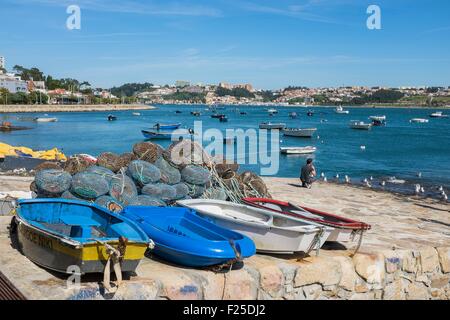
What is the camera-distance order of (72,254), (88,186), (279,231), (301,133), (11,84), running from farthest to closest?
(11,84), (301,133), (88,186), (279,231), (72,254)

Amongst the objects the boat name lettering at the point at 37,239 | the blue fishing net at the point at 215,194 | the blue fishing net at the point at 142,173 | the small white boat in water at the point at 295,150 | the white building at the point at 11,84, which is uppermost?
the white building at the point at 11,84

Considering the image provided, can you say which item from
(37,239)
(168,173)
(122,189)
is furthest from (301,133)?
(37,239)

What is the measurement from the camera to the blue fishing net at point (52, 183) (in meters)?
8.34

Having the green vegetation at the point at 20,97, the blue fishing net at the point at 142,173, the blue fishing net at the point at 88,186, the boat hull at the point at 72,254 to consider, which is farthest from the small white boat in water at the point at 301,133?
the green vegetation at the point at 20,97

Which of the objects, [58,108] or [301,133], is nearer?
[301,133]

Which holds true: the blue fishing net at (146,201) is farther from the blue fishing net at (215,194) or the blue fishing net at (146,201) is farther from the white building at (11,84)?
the white building at (11,84)

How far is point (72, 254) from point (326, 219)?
4.40 m

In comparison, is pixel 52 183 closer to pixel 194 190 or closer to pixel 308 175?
pixel 194 190

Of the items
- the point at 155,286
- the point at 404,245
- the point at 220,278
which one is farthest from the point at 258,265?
the point at 404,245

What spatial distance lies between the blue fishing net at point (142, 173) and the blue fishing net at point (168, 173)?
12.3 inches

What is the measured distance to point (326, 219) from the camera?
26.9ft
